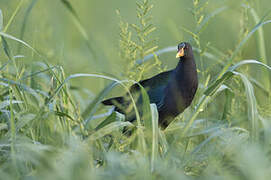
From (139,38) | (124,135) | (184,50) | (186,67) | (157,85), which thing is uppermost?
(139,38)

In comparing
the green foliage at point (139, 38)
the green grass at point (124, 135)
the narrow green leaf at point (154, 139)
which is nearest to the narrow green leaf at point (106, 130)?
the green grass at point (124, 135)

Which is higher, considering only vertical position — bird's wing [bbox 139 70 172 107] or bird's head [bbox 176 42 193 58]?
bird's head [bbox 176 42 193 58]

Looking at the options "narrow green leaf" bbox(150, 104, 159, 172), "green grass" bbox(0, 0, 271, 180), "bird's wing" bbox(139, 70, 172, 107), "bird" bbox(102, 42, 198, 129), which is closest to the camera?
"green grass" bbox(0, 0, 271, 180)

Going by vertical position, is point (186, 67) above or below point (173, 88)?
above

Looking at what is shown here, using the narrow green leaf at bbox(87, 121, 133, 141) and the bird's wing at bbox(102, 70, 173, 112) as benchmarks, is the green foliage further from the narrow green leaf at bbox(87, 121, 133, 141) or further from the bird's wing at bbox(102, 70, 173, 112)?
the narrow green leaf at bbox(87, 121, 133, 141)

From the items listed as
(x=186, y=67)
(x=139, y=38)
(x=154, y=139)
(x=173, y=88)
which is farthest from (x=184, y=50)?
(x=154, y=139)

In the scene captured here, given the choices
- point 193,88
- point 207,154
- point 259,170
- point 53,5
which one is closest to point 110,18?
point 53,5

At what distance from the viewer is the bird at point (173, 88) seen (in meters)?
3.80

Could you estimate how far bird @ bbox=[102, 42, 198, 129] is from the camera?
3.80 metres

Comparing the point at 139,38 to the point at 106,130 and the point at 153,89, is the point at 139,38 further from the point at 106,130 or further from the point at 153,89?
the point at 106,130

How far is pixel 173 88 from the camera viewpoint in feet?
13.0

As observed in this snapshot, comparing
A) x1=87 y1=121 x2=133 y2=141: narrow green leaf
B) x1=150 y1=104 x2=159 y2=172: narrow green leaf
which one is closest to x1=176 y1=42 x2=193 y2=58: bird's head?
x1=150 y1=104 x2=159 y2=172: narrow green leaf

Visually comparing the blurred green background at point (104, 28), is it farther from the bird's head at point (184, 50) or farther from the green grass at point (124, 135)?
the green grass at point (124, 135)

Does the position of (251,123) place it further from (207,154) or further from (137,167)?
(137,167)
